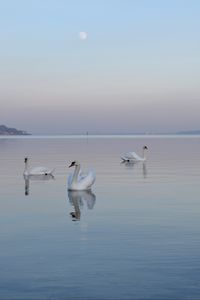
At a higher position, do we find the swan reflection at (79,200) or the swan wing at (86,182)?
the swan wing at (86,182)

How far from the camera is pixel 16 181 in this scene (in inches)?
1430

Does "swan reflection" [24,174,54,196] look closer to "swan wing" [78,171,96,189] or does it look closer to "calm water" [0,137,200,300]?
"swan wing" [78,171,96,189]

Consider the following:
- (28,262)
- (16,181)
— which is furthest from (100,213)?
(16,181)

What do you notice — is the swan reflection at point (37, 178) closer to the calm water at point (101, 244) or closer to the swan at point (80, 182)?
the swan at point (80, 182)

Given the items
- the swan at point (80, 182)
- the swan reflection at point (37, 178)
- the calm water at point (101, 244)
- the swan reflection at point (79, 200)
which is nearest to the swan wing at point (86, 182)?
the swan at point (80, 182)

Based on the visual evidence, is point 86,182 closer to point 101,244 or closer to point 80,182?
point 80,182

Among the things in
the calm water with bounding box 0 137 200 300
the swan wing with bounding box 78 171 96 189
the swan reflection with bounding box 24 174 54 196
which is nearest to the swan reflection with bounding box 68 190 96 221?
the calm water with bounding box 0 137 200 300

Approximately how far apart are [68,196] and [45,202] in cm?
254

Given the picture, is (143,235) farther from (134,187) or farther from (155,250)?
(134,187)

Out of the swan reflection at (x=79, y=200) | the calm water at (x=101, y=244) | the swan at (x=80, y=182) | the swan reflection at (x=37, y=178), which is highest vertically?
the swan reflection at (x=37, y=178)

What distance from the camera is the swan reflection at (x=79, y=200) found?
22.3 m

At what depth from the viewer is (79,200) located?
2659cm

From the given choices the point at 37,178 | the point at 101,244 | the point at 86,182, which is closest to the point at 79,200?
the point at 86,182

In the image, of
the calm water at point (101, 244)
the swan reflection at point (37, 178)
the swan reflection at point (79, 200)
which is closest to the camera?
the calm water at point (101, 244)
